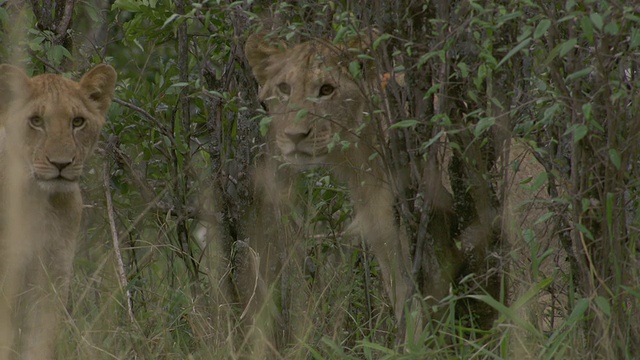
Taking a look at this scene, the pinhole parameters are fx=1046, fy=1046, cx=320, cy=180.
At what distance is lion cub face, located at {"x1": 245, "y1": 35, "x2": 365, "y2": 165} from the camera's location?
150 inches

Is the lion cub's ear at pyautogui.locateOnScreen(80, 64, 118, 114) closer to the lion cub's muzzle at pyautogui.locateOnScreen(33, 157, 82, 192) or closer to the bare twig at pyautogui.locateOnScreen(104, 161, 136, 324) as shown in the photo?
the lion cub's muzzle at pyautogui.locateOnScreen(33, 157, 82, 192)

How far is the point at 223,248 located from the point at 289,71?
2.95 feet

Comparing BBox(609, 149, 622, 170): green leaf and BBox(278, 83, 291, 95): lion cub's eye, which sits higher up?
BBox(609, 149, 622, 170): green leaf

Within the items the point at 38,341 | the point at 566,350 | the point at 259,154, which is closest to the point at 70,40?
the point at 259,154

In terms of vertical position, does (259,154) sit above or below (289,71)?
below

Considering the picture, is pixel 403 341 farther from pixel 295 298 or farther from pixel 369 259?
pixel 369 259

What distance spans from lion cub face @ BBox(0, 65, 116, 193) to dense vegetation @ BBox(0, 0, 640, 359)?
19cm

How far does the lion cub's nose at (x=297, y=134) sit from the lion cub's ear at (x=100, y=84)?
80cm

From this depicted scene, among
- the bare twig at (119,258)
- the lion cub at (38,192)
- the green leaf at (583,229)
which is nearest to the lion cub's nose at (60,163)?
the lion cub at (38,192)

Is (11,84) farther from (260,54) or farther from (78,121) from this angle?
(260,54)

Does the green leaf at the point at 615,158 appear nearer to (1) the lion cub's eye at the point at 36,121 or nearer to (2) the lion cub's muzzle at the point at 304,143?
(2) the lion cub's muzzle at the point at 304,143

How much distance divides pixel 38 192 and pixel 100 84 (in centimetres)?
49

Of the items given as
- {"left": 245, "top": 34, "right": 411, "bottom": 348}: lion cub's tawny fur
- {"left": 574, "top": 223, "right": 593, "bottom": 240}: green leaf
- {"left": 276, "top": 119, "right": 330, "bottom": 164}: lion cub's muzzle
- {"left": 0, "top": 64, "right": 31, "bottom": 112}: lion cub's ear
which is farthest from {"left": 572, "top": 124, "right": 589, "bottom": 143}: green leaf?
{"left": 0, "top": 64, "right": 31, "bottom": 112}: lion cub's ear

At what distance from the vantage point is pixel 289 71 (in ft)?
13.2
